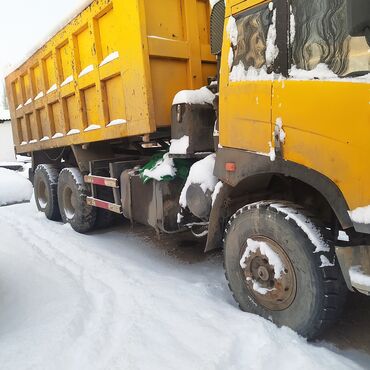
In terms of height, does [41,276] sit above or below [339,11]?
below

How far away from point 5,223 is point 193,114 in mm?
4264

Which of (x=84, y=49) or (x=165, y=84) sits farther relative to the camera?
(x=84, y=49)

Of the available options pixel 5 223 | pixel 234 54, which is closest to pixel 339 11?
pixel 234 54

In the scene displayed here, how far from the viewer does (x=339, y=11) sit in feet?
7.02

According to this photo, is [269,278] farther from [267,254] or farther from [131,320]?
[131,320]

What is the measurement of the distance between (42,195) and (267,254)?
5394 mm

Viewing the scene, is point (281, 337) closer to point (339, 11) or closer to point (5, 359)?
point (5, 359)

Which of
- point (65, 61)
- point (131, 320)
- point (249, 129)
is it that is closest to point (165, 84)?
point (249, 129)

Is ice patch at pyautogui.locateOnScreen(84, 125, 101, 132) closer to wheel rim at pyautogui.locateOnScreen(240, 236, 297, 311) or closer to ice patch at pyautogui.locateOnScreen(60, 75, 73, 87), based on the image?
ice patch at pyautogui.locateOnScreen(60, 75, 73, 87)

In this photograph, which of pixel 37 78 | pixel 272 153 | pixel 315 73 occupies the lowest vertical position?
pixel 272 153

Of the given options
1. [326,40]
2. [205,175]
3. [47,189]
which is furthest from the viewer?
[47,189]

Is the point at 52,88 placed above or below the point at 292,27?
above

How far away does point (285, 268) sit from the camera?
8.48 feet

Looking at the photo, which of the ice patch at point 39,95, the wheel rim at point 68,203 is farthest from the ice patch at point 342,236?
the ice patch at point 39,95
